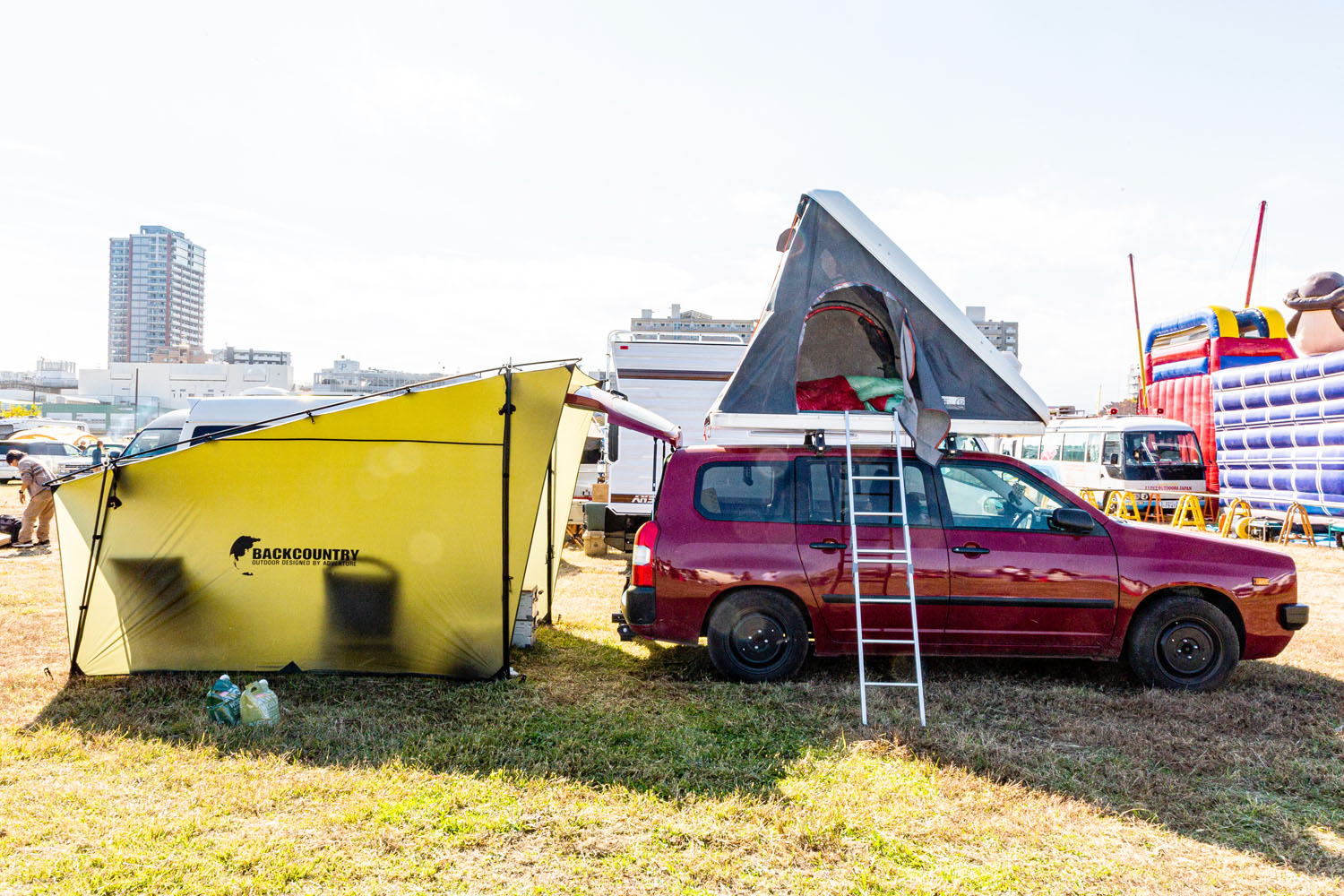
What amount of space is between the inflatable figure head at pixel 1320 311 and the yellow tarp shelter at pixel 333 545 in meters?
18.2

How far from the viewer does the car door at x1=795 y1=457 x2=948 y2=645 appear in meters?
6.09

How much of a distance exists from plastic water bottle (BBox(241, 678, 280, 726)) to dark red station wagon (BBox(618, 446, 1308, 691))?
7.22 feet

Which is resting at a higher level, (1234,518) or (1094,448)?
(1094,448)

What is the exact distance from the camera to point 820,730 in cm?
524

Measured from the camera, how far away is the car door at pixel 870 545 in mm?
6086

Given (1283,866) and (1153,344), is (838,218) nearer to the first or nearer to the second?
(1283,866)

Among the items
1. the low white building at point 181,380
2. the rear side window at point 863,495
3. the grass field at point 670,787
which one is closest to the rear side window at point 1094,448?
the grass field at point 670,787

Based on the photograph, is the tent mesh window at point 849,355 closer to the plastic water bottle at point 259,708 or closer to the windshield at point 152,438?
the plastic water bottle at point 259,708

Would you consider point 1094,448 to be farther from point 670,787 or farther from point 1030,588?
point 670,787

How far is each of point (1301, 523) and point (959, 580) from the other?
45.3 ft

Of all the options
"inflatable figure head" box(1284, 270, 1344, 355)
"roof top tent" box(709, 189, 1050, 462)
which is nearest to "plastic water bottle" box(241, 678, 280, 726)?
"roof top tent" box(709, 189, 1050, 462)

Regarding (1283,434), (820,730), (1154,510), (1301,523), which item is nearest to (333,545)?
(820,730)

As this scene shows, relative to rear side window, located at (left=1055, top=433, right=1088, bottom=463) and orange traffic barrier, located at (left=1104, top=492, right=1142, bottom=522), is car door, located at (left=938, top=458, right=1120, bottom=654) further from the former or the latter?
rear side window, located at (left=1055, top=433, right=1088, bottom=463)

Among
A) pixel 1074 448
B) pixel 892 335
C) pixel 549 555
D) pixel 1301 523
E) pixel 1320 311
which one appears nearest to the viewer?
pixel 892 335
